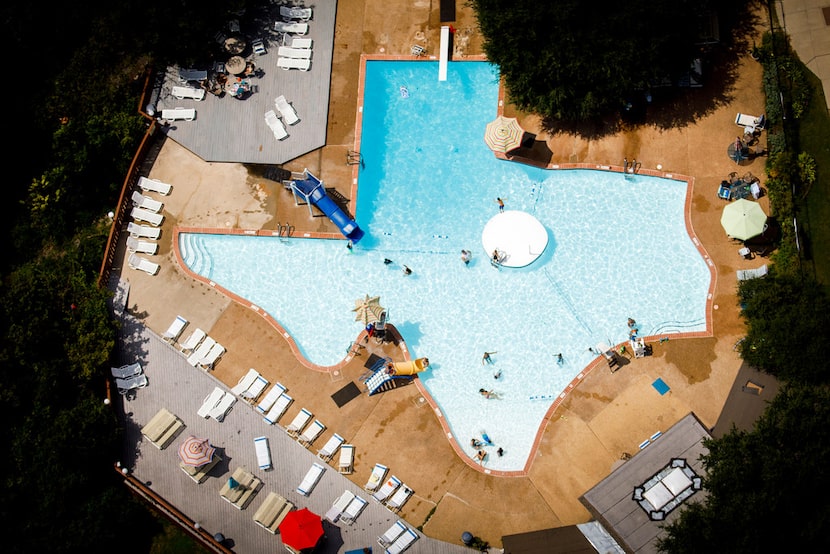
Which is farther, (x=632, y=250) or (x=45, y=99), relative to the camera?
(x=45, y=99)

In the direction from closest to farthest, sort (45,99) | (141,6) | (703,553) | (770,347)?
(703,553) < (770,347) < (141,6) < (45,99)

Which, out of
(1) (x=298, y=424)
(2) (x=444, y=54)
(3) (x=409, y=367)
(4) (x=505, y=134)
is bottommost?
(1) (x=298, y=424)

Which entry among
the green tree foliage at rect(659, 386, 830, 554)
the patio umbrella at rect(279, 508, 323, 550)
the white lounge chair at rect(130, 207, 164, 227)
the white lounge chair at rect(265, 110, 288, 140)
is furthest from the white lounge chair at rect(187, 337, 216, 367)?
the green tree foliage at rect(659, 386, 830, 554)

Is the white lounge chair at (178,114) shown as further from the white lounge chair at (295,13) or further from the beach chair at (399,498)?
the beach chair at (399,498)

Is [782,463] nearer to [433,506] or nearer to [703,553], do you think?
[703,553]

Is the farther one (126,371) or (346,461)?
(126,371)

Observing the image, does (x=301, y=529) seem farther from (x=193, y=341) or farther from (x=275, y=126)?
(x=275, y=126)

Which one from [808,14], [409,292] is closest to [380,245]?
[409,292]

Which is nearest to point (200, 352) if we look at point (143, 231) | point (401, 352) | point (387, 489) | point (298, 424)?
point (298, 424)
